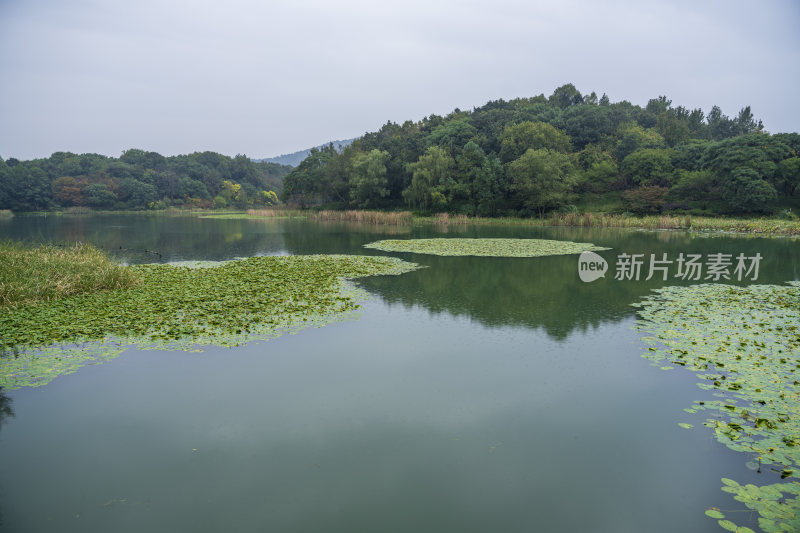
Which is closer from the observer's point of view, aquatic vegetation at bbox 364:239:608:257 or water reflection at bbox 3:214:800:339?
water reflection at bbox 3:214:800:339

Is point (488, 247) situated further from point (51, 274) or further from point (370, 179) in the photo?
point (370, 179)

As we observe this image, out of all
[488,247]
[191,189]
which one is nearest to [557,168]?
[488,247]

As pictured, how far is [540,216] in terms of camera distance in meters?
42.9

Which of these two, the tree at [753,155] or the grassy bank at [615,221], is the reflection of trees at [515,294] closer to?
the grassy bank at [615,221]

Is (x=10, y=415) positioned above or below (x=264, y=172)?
below

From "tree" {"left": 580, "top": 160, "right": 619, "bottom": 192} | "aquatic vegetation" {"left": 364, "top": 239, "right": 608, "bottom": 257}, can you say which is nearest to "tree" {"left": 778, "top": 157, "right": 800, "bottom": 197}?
"tree" {"left": 580, "top": 160, "right": 619, "bottom": 192}

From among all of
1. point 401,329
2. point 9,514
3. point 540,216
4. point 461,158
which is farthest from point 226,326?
point 461,158

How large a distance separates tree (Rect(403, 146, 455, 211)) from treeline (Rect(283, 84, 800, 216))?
11 centimetres

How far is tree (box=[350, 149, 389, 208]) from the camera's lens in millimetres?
55594

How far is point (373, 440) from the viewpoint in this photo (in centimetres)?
484

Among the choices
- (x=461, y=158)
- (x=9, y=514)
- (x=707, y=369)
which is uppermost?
(x=461, y=158)

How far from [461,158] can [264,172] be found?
9013 centimetres

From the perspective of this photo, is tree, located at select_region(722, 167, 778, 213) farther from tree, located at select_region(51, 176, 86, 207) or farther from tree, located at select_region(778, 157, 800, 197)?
tree, located at select_region(51, 176, 86, 207)

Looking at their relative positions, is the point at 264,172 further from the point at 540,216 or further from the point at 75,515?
the point at 75,515
